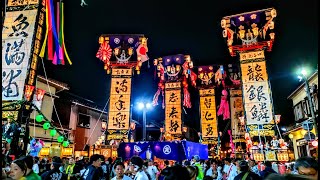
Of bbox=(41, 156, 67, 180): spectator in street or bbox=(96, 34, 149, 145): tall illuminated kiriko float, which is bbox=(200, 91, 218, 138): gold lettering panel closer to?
bbox=(96, 34, 149, 145): tall illuminated kiriko float

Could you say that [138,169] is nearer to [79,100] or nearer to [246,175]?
[246,175]

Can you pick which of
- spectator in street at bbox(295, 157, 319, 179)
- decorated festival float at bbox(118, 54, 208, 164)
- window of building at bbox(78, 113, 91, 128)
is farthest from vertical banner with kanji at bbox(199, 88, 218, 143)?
spectator in street at bbox(295, 157, 319, 179)

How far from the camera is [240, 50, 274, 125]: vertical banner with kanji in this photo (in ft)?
53.5

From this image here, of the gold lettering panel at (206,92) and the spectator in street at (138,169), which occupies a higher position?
the gold lettering panel at (206,92)

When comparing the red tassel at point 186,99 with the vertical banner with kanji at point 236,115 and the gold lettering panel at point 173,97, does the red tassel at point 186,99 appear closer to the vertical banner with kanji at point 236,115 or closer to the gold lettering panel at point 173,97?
the gold lettering panel at point 173,97

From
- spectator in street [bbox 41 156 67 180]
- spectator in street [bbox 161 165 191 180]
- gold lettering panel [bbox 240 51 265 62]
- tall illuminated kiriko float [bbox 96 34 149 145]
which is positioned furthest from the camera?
tall illuminated kiriko float [bbox 96 34 149 145]

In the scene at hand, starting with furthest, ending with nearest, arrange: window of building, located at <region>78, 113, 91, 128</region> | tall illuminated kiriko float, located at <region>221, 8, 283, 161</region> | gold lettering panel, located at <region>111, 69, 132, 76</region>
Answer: window of building, located at <region>78, 113, 91, 128</region> < gold lettering panel, located at <region>111, 69, 132, 76</region> < tall illuminated kiriko float, located at <region>221, 8, 283, 161</region>

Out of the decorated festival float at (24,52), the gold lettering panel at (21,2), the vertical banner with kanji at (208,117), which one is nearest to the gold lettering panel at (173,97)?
the vertical banner with kanji at (208,117)

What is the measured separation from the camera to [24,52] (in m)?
12.0

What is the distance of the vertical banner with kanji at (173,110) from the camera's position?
73.8 ft

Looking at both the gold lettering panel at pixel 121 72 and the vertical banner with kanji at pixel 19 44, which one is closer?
the vertical banner with kanji at pixel 19 44

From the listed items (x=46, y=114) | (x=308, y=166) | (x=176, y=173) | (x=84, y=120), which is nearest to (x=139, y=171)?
(x=176, y=173)

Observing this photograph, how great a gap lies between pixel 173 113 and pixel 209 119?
393 centimetres

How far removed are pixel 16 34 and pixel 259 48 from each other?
1486 cm
